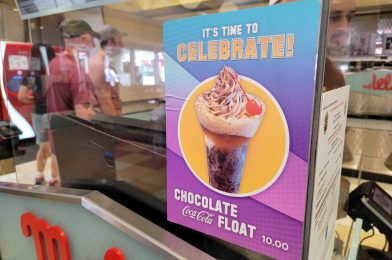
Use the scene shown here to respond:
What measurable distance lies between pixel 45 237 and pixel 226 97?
2.99 ft

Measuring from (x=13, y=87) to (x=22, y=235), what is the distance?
2.40 metres

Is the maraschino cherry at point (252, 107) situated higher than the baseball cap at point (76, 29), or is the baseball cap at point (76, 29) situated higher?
the baseball cap at point (76, 29)

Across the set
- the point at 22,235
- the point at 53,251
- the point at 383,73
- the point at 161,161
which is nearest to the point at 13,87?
the point at 22,235

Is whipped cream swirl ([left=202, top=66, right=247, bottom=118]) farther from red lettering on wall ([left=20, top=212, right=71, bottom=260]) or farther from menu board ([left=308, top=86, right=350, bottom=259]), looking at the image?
red lettering on wall ([left=20, top=212, right=71, bottom=260])

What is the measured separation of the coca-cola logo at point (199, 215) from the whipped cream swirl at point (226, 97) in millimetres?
245

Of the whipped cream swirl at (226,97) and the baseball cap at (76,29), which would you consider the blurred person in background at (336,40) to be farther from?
the baseball cap at (76,29)

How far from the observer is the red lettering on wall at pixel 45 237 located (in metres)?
1.03

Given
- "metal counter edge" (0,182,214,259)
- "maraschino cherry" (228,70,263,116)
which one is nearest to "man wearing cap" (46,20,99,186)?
"metal counter edge" (0,182,214,259)

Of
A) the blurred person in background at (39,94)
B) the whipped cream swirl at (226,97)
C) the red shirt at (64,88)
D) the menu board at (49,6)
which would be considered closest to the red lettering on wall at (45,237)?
the whipped cream swirl at (226,97)

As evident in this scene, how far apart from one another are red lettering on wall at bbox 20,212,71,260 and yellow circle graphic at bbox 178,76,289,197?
25.4 inches

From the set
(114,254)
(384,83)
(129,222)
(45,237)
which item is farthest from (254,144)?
(384,83)

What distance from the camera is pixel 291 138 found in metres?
0.54

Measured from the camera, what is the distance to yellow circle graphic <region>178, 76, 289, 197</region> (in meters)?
0.56

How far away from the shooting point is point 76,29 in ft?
11.9
